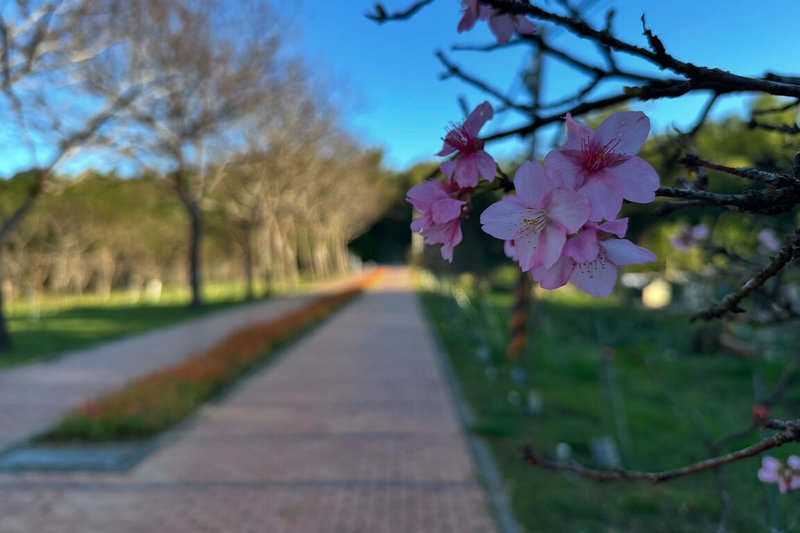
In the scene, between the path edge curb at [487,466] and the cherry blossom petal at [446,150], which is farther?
the path edge curb at [487,466]

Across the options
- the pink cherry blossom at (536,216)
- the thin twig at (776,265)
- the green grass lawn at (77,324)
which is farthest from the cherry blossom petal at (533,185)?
the green grass lawn at (77,324)

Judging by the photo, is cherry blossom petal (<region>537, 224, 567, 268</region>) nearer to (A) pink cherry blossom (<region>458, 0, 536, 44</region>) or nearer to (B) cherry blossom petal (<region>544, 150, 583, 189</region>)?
(B) cherry blossom petal (<region>544, 150, 583, 189</region>)

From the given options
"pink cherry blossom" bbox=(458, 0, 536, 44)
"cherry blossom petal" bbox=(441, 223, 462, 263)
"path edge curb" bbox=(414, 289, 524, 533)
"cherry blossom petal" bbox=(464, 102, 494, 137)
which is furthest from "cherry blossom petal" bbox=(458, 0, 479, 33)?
"path edge curb" bbox=(414, 289, 524, 533)

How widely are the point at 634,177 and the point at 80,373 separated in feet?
31.9

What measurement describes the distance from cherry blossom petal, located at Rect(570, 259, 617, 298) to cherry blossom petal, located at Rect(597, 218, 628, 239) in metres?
0.04

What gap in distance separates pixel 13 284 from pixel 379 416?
25.3 m

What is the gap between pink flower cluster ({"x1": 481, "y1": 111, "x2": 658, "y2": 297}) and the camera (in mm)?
559

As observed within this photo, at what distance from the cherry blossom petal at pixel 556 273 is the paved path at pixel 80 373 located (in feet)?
20.7

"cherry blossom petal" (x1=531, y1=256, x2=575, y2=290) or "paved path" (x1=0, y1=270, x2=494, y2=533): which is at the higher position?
"cherry blossom petal" (x1=531, y1=256, x2=575, y2=290)

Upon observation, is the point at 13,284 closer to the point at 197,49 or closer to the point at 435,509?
the point at 197,49

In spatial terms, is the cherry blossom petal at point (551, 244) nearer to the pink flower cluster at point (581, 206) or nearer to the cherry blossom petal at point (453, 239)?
the pink flower cluster at point (581, 206)

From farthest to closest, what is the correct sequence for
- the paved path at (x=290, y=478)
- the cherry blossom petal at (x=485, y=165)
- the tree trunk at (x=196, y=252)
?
1. the tree trunk at (x=196, y=252)
2. the paved path at (x=290, y=478)
3. the cherry blossom petal at (x=485, y=165)

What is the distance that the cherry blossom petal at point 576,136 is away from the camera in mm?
572

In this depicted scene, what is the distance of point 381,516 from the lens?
153 inches
